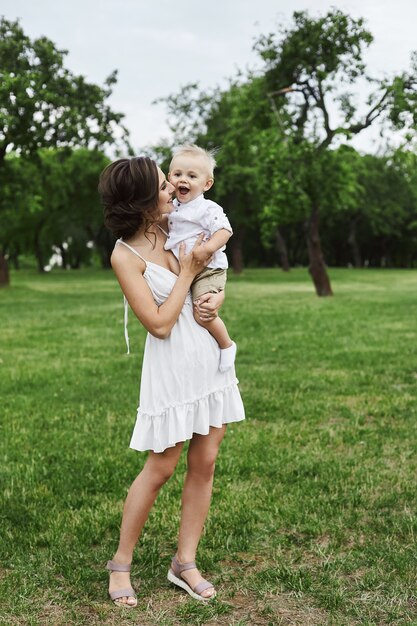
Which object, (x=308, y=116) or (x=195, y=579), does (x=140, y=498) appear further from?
(x=308, y=116)

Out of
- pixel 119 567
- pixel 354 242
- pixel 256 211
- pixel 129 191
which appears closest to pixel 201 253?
pixel 129 191

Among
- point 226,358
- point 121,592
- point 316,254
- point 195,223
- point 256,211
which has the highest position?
point 256,211

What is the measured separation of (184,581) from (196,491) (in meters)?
0.49

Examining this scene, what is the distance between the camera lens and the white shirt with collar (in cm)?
340

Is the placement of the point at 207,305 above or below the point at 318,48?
below

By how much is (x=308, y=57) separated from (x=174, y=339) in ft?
72.5

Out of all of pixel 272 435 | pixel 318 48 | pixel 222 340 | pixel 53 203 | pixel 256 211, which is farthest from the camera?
pixel 53 203

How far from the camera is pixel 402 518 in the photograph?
473cm

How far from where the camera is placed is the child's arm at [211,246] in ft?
11.0

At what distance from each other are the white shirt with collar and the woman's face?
4 cm

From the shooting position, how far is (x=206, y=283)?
3.50 metres

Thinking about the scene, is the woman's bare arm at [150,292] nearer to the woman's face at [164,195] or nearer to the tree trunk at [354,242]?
the woman's face at [164,195]

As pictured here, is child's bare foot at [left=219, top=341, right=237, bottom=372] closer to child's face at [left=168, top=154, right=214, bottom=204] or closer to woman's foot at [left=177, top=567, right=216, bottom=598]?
child's face at [left=168, top=154, right=214, bottom=204]

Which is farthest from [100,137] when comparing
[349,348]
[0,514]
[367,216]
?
[367,216]
